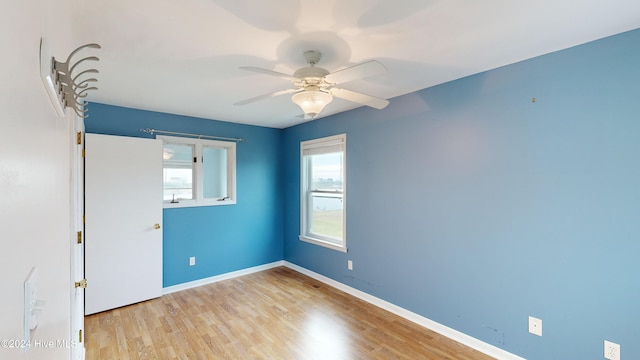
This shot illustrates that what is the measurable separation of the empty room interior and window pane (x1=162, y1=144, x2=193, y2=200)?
0.03 m

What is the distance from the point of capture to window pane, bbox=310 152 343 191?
13.2 ft

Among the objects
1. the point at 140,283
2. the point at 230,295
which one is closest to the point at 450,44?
the point at 230,295

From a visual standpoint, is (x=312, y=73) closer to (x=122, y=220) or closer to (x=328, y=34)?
(x=328, y=34)

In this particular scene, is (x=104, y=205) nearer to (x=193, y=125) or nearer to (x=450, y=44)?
(x=193, y=125)

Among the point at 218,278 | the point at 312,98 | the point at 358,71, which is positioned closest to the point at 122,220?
the point at 218,278

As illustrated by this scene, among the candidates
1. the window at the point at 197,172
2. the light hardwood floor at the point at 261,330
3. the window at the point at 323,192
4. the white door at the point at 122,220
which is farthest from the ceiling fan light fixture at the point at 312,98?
the window at the point at 197,172

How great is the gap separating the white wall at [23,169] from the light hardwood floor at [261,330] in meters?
2.02

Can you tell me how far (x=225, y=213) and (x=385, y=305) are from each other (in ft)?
8.51

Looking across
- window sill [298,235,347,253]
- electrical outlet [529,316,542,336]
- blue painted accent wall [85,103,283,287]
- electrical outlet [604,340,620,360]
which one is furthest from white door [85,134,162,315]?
electrical outlet [604,340,620,360]

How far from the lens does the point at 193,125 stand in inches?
156

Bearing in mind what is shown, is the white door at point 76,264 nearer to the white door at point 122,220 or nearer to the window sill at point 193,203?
the white door at point 122,220

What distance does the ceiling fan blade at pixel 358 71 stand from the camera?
1578mm

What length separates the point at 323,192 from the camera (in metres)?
4.28

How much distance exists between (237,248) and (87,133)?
240 cm
